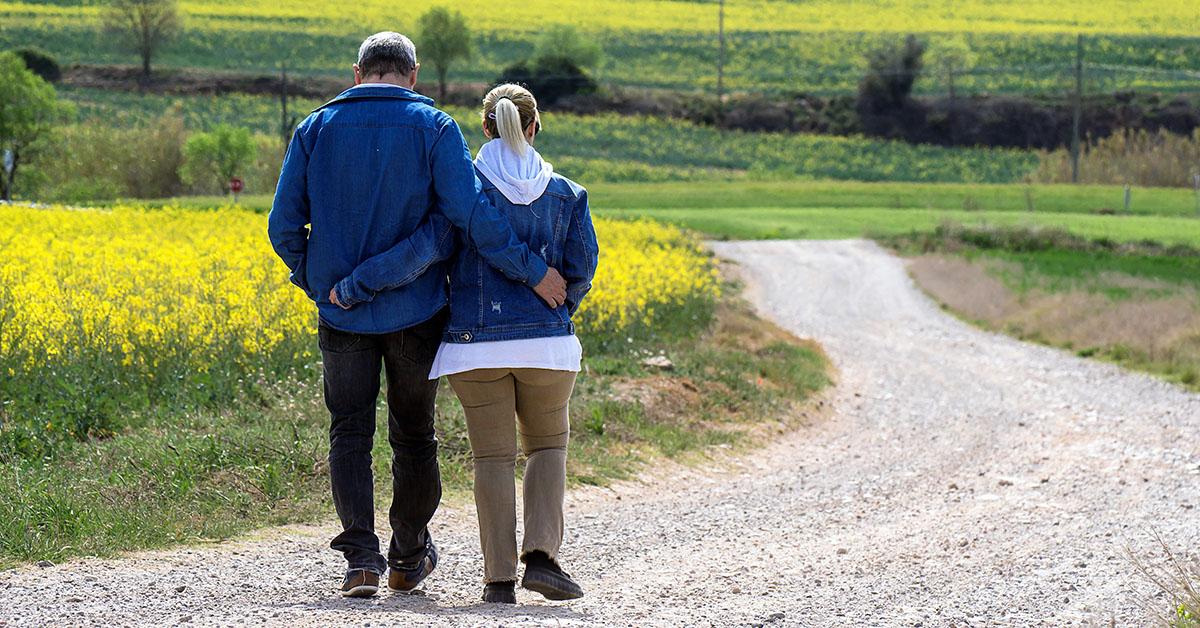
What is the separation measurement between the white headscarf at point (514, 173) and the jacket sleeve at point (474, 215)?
118 millimetres

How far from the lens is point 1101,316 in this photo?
21.3 meters

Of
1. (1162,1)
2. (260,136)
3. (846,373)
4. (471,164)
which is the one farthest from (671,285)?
(1162,1)

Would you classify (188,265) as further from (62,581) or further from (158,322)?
(62,581)

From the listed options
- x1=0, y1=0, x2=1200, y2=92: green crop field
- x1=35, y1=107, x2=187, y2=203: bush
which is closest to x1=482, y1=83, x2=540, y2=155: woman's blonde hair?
x1=35, y1=107, x2=187, y2=203: bush

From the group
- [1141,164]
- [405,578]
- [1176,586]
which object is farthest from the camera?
[1141,164]

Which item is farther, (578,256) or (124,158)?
(124,158)

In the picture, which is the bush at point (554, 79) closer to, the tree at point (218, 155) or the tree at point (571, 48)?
the tree at point (571, 48)

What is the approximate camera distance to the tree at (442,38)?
294 ft

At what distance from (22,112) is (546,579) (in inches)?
1890

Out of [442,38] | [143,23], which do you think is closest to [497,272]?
[143,23]

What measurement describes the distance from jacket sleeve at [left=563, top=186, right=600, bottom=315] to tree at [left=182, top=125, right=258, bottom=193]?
50151mm

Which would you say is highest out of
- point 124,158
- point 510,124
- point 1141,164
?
point 510,124

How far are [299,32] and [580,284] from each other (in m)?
95.2

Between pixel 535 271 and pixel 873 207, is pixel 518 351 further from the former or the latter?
pixel 873 207
